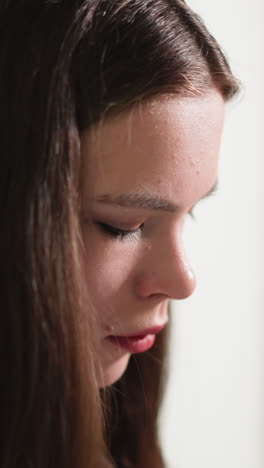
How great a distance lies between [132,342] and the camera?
0.66 meters

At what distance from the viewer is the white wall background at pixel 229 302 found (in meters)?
1.05

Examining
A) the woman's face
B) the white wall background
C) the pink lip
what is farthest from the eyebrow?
the white wall background

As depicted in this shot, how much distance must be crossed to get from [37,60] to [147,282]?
0.81ft

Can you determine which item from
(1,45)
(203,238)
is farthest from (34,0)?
(203,238)

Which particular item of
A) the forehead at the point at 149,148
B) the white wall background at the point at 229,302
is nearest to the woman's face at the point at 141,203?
the forehead at the point at 149,148

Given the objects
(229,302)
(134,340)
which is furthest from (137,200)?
(229,302)

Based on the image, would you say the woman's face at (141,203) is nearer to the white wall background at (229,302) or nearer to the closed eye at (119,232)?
the closed eye at (119,232)

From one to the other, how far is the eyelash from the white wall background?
0.45 meters

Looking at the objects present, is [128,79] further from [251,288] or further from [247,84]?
[251,288]

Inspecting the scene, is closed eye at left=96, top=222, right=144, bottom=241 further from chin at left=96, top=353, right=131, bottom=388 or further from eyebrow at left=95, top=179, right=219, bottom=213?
chin at left=96, top=353, right=131, bottom=388

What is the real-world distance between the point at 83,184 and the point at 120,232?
67 mm

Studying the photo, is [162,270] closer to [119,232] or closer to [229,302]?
[119,232]

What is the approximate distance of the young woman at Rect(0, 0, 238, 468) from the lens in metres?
0.51

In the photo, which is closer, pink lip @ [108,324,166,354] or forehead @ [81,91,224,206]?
forehead @ [81,91,224,206]
